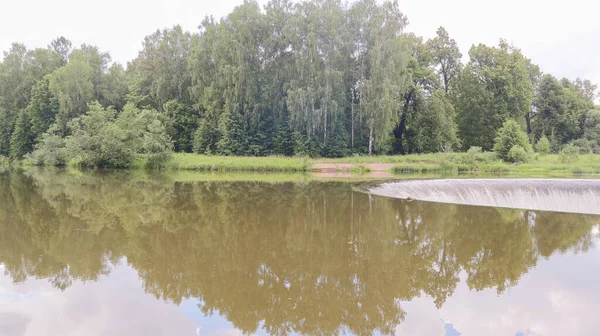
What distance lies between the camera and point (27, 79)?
46.8 m

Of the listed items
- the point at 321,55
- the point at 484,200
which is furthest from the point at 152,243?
the point at 321,55

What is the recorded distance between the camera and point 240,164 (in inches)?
1236

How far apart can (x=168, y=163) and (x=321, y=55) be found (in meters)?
15.5

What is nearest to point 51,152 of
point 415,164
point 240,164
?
point 240,164

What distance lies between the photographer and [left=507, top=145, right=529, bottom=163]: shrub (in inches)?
1118

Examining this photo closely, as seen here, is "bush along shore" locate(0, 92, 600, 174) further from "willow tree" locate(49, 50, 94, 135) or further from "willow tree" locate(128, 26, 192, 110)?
"willow tree" locate(128, 26, 192, 110)

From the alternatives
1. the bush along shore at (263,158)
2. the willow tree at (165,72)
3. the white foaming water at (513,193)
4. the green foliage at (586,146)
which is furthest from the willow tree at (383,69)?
the willow tree at (165,72)

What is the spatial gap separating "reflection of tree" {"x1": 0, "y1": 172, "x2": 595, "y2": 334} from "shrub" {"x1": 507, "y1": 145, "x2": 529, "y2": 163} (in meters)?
15.7

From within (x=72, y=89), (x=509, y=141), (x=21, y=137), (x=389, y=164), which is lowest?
(x=389, y=164)

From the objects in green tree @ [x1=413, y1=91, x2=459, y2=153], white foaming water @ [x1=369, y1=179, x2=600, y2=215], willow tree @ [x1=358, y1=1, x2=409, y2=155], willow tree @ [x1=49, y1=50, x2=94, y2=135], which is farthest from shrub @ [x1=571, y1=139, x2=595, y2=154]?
willow tree @ [x1=49, y1=50, x2=94, y2=135]

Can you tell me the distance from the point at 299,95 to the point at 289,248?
24.6 m

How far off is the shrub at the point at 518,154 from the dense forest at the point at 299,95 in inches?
178

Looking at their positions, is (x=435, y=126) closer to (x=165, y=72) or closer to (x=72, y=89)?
(x=165, y=72)

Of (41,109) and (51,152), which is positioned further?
(41,109)
